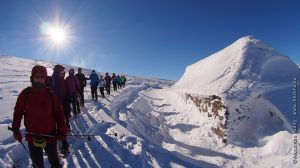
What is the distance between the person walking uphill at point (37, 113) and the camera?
440cm

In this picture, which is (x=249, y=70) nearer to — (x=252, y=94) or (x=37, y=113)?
(x=252, y=94)

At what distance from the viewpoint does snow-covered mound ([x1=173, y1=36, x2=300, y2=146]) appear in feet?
39.2

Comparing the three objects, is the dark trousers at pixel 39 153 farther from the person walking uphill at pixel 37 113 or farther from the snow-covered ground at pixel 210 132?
the snow-covered ground at pixel 210 132

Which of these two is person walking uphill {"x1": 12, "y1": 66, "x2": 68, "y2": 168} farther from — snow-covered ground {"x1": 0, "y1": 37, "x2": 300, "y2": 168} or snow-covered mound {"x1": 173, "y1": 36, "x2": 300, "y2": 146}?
snow-covered mound {"x1": 173, "y1": 36, "x2": 300, "y2": 146}

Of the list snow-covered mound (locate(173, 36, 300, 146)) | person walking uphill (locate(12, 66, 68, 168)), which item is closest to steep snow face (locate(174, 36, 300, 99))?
snow-covered mound (locate(173, 36, 300, 146))

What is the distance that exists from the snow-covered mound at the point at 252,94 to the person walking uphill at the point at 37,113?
8.78m

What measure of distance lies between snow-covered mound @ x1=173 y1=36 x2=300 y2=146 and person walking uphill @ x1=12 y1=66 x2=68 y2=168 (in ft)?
28.8

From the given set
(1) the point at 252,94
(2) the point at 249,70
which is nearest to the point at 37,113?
(1) the point at 252,94

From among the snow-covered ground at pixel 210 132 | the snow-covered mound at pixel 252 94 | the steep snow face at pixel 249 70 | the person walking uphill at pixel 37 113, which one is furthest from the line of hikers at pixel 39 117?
the steep snow face at pixel 249 70

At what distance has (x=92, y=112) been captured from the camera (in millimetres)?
13555

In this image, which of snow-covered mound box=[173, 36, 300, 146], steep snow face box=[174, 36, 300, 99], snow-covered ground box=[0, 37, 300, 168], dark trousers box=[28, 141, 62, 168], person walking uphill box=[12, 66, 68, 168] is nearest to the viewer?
person walking uphill box=[12, 66, 68, 168]

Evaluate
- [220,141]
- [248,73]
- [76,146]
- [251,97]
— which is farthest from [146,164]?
[248,73]

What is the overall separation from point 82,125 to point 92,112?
3095 millimetres

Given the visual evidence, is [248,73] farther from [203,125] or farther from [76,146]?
[76,146]
